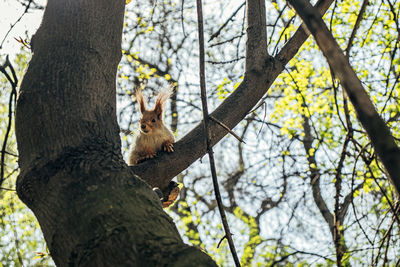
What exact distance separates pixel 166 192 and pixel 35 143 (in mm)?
1038

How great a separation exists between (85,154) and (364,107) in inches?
44.9

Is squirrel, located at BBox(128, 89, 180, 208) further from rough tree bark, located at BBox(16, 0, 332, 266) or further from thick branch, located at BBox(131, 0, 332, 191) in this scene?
rough tree bark, located at BBox(16, 0, 332, 266)

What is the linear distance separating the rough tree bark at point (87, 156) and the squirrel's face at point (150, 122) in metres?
1.59

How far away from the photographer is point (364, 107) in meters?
0.69

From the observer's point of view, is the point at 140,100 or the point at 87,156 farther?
the point at 140,100

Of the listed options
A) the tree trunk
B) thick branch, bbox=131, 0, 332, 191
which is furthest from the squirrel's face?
the tree trunk

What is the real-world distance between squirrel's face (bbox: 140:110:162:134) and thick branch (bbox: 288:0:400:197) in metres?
3.16

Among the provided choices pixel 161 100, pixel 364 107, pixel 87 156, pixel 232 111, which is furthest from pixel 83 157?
pixel 161 100

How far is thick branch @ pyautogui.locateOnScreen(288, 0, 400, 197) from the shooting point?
0.66m

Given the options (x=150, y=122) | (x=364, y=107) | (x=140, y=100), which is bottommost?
(x=364, y=107)

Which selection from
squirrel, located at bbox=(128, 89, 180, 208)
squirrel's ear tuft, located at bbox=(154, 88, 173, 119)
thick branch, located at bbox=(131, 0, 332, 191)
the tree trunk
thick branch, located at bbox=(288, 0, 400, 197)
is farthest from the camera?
squirrel's ear tuft, located at bbox=(154, 88, 173, 119)

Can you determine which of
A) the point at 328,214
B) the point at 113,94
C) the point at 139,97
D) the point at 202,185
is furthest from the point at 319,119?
the point at 113,94

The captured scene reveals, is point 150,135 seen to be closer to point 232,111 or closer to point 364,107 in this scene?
point 232,111

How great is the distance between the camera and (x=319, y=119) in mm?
8156
